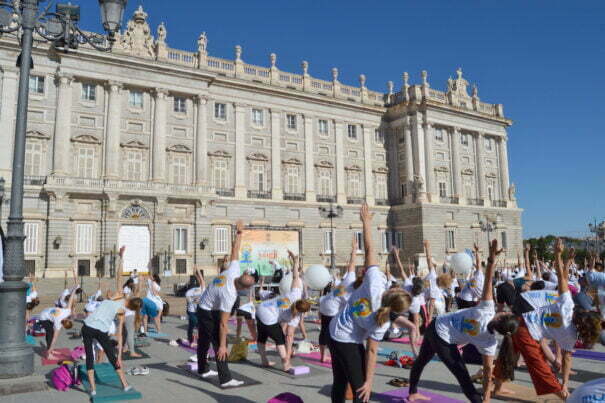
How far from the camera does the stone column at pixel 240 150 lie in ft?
115

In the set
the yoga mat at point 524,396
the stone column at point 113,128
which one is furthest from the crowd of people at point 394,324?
the stone column at point 113,128

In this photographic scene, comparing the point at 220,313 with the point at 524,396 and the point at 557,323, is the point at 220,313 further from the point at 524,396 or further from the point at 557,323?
the point at 557,323

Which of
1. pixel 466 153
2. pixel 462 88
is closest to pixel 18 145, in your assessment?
pixel 466 153

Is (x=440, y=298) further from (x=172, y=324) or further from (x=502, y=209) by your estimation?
(x=502, y=209)

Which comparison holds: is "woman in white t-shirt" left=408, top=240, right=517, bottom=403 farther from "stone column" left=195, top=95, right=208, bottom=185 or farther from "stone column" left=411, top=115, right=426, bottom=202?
"stone column" left=411, top=115, right=426, bottom=202

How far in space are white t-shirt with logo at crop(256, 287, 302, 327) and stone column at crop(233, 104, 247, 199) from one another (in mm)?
26044

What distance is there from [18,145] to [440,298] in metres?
9.89

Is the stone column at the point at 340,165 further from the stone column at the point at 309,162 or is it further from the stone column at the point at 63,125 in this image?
the stone column at the point at 63,125

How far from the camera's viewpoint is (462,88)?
46938 mm

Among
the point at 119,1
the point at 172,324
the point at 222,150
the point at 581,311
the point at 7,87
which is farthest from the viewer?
the point at 222,150

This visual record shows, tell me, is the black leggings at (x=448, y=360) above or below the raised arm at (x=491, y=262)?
below

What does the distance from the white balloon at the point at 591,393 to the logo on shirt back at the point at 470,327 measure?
3.45m

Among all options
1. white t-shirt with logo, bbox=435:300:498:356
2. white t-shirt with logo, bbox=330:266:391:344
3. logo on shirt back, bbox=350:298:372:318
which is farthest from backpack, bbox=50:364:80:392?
white t-shirt with logo, bbox=435:300:498:356

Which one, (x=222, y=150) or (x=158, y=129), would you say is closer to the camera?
(x=158, y=129)
